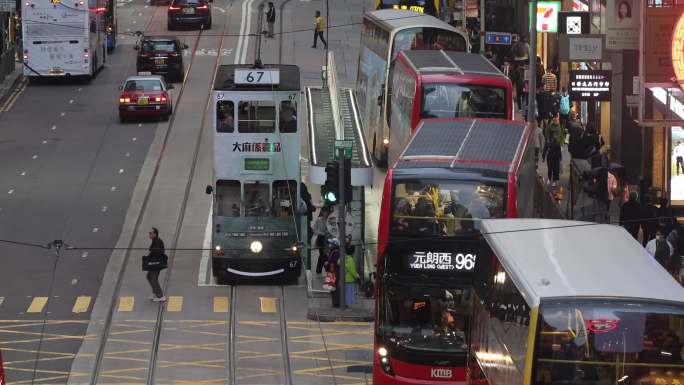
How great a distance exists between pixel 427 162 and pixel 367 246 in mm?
11616

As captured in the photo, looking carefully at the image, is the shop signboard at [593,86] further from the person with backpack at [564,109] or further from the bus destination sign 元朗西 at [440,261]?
the bus destination sign 元朗西 at [440,261]

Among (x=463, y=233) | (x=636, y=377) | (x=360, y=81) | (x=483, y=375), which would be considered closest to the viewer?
(x=636, y=377)

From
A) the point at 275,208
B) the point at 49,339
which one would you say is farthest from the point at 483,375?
the point at 275,208

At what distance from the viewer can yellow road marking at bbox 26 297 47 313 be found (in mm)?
29656

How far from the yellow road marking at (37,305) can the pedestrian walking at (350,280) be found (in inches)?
223

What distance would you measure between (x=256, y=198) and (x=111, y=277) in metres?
3.37

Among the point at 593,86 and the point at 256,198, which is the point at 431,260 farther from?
the point at 593,86

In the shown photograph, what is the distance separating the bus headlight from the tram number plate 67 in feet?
35.7

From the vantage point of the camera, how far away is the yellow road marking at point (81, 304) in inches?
1172

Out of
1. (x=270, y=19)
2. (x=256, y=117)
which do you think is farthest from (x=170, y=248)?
(x=270, y=19)

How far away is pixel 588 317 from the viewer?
1474 centimetres

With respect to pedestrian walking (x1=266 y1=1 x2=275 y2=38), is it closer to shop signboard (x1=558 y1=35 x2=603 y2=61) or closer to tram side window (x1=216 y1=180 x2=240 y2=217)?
shop signboard (x1=558 y1=35 x2=603 y2=61)

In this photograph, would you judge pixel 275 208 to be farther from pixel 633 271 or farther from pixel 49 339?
pixel 633 271

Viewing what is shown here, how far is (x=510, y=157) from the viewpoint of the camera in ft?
78.1
